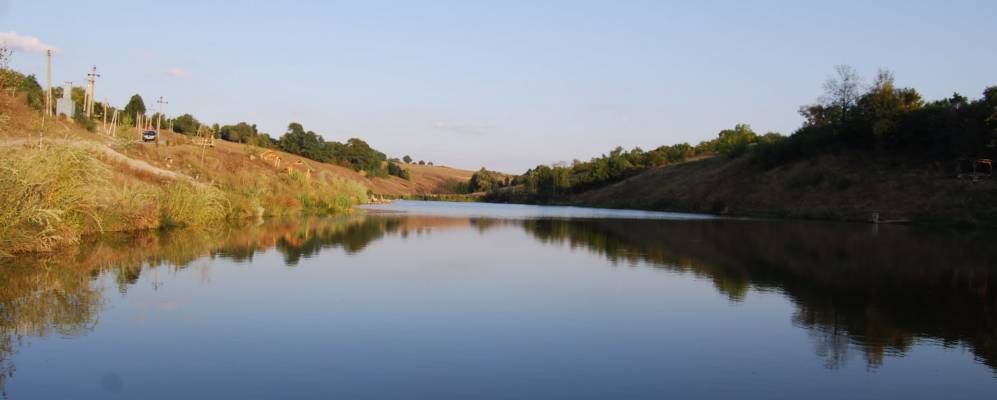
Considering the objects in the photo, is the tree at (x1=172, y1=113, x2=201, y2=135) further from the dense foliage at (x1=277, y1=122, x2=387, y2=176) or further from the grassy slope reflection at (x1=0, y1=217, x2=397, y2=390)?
the grassy slope reflection at (x1=0, y1=217, x2=397, y2=390)

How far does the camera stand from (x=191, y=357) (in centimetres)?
840

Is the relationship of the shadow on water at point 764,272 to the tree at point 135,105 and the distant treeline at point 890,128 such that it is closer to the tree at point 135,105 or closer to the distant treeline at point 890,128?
the distant treeline at point 890,128

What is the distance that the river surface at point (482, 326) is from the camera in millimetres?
7555

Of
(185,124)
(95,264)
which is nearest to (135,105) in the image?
(185,124)

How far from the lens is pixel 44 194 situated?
16.4 metres

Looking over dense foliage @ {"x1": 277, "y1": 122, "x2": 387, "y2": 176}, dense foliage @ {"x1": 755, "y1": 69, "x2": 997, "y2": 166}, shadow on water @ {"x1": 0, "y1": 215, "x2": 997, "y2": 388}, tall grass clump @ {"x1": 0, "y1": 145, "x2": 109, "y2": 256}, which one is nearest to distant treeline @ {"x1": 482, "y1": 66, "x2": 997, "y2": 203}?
dense foliage @ {"x1": 755, "y1": 69, "x2": 997, "y2": 166}

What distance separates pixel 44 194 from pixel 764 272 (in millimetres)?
16517

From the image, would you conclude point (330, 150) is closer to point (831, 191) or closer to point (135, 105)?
point (135, 105)

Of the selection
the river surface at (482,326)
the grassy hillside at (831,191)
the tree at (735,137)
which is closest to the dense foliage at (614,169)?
the tree at (735,137)

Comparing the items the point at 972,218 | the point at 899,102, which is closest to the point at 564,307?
the point at 972,218

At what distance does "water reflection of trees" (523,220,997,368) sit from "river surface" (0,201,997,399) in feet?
0.27

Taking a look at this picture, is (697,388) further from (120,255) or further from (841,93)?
(841,93)

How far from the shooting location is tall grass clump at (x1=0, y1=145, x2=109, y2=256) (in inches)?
581

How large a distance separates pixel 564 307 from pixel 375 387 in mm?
5740
